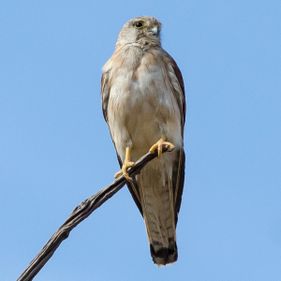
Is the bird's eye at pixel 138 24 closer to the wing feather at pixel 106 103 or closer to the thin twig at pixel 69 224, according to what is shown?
the wing feather at pixel 106 103

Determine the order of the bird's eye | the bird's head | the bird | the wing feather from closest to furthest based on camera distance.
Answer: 1. the bird
2. the wing feather
3. the bird's head
4. the bird's eye

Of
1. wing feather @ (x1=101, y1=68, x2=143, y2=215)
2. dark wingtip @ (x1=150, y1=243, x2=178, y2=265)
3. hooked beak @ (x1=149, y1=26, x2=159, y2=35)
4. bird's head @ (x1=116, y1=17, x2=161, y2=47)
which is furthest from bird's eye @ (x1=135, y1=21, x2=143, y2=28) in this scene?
dark wingtip @ (x1=150, y1=243, x2=178, y2=265)

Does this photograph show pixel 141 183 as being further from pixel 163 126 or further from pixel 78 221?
pixel 78 221

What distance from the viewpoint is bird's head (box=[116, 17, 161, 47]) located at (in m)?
7.38

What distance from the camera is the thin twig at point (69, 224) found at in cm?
318

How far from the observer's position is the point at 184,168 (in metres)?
6.75

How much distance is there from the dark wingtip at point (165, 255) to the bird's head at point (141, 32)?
2.06 m

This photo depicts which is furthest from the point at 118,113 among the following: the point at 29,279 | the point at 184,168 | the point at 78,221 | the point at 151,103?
the point at 29,279

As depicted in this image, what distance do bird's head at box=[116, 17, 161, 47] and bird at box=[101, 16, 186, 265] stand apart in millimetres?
278

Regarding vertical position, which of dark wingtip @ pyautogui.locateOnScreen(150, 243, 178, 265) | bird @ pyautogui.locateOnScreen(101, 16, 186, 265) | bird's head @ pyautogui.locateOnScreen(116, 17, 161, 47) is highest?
bird's head @ pyautogui.locateOnScreen(116, 17, 161, 47)

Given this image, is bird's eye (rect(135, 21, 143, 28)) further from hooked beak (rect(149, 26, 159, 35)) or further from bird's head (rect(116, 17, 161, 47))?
hooked beak (rect(149, 26, 159, 35))

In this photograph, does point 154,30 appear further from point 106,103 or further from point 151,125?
point 151,125

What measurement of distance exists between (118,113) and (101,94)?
51cm

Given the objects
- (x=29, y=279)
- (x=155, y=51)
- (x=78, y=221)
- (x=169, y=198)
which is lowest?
(x=29, y=279)
